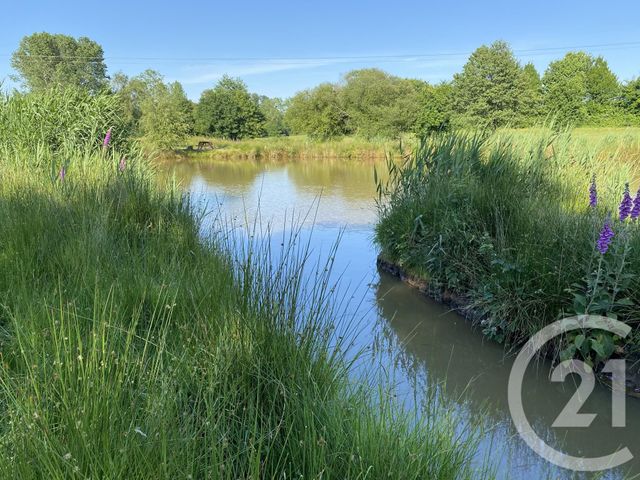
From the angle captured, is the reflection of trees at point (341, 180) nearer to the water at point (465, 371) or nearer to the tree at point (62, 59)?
the water at point (465, 371)

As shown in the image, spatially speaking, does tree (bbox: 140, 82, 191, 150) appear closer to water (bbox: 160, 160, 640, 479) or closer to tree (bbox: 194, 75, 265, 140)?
tree (bbox: 194, 75, 265, 140)

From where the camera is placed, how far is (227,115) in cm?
3888

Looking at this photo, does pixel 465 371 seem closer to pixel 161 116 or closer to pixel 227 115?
pixel 161 116

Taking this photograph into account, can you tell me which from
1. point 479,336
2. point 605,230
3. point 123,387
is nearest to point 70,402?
point 123,387

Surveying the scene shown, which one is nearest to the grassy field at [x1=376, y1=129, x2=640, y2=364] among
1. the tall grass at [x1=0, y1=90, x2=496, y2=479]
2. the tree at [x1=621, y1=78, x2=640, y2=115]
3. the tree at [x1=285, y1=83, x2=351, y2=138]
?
the tall grass at [x1=0, y1=90, x2=496, y2=479]

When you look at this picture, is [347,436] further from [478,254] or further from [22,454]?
[478,254]

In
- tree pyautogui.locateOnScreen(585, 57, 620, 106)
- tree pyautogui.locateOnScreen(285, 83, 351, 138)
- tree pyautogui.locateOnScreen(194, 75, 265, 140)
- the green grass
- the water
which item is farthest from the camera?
tree pyautogui.locateOnScreen(194, 75, 265, 140)

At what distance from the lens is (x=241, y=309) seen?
6.47ft

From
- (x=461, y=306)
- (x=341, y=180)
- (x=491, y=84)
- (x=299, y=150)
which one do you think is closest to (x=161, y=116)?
(x=299, y=150)

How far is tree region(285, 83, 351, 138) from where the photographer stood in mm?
33094

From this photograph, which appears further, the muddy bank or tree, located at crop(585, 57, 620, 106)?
tree, located at crop(585, 57, 620, 106)

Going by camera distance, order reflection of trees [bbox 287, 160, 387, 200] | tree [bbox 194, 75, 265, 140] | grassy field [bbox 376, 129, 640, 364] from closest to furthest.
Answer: grassy field [bbox 376, 129, 640, 364]
reflection of trees [bbox 287, 160, 387, 200]
tree [bbox 194, 75, 265, 140]

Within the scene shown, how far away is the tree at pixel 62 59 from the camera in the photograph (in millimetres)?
40250

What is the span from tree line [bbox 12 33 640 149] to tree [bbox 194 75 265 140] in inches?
3.3
